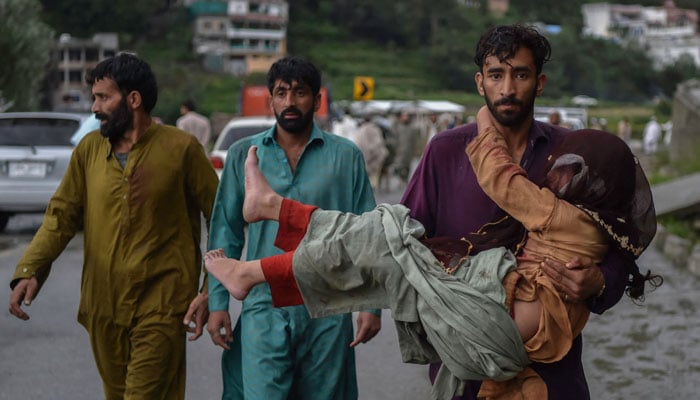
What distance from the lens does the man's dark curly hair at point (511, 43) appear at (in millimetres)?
3535

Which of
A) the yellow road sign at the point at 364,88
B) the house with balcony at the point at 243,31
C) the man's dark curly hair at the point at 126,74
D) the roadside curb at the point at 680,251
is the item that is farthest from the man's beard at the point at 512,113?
the house with balcony at the point at 243,31

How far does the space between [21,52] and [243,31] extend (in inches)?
4031

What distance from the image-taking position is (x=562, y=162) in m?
3.37

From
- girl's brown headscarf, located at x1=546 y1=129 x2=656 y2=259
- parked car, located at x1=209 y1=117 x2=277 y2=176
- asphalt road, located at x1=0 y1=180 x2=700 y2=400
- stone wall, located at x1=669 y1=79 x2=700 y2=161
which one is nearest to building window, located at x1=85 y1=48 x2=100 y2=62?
stone wall, located at x1=669 y1=79 x2=700 y2=161

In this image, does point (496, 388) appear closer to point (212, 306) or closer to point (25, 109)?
point (212, 306)

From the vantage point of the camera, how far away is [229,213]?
15.2ft

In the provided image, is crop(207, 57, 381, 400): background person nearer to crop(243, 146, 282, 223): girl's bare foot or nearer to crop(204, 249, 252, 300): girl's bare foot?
crop(204, 249, 252, 300): girl's bare foot

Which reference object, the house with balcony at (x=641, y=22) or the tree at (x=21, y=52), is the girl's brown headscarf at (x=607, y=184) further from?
the house with balcony at (x=641, y=22)

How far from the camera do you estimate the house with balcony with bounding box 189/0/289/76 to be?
13188 cm

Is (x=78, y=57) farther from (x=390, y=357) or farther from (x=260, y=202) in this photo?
(x=260, y=202)

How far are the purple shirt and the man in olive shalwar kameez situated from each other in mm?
1358

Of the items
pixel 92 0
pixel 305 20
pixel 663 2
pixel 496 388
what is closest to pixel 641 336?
pixel 496 388

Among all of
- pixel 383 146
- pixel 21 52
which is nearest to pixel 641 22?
pixel 21 52

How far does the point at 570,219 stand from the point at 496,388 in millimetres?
573
